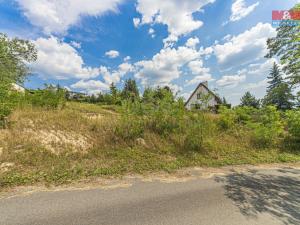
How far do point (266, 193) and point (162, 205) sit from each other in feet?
8.65

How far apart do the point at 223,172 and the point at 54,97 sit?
9.65 metres

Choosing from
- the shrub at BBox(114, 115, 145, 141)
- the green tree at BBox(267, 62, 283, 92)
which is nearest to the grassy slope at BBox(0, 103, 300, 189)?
the shrub at BBox(114, 115, 145, 141)

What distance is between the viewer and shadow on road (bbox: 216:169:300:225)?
9.42 feet

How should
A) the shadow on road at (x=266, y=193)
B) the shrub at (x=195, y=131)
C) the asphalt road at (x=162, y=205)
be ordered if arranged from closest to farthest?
1. the asphalt road at (x=162, y=205)
2. the shadow on road at (x=266, y=193)
3. the shrub at (x=195, y=131)

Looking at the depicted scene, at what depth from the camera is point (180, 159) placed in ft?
17.1

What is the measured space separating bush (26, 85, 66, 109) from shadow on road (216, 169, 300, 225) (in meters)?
9.22

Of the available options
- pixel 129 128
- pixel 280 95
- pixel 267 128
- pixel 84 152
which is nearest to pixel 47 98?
pixel 84 152

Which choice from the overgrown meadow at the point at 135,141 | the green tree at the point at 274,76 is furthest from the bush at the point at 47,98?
the green tree at the point at 274,76

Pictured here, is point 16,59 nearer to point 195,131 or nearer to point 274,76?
point 195,131

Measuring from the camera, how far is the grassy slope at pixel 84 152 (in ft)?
12.7

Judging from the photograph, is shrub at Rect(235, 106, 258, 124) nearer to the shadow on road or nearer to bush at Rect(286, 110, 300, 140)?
bush at Rect(286, 110, 300, 140)

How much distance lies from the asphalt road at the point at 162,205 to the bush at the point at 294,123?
5623 millimetres

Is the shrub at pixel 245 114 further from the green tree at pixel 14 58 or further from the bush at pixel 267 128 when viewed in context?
the green tree at pixel 14 58

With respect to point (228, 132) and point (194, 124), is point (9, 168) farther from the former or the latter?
point (228, 132)
